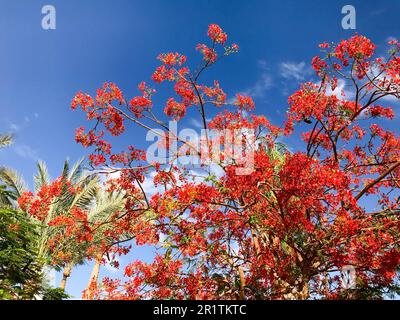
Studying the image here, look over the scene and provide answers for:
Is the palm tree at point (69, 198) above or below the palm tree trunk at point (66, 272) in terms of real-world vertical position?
above

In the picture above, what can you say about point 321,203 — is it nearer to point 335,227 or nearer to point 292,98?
point 335,227

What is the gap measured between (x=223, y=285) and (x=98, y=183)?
888cm

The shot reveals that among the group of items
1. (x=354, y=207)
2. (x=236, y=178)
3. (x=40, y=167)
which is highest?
(x=40, y=167)

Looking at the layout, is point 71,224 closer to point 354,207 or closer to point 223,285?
point 223,285

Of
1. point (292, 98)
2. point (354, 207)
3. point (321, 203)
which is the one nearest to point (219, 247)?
point (321, 203)

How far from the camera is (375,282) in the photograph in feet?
28.9

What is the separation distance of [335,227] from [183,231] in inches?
111

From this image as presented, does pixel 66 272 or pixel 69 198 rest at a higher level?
pixel 69 198

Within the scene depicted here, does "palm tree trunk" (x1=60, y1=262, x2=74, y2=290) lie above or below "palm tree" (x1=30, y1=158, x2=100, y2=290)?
below
